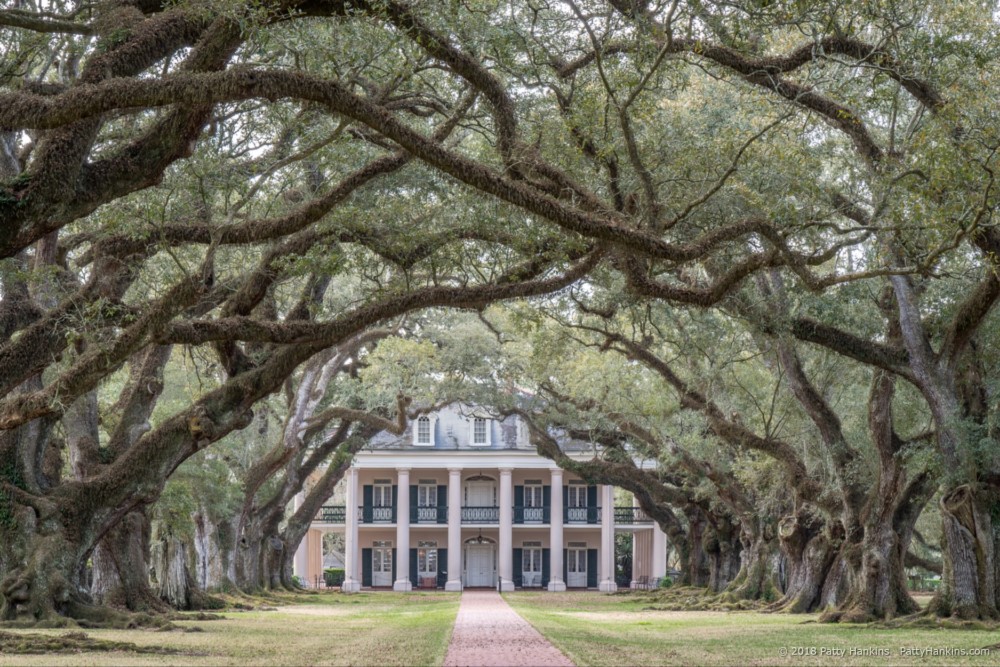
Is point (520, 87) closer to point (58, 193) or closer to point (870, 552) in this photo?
point (58, 193)

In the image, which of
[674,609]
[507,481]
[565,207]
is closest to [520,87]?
[565,207]

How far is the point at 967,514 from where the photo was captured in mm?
17656

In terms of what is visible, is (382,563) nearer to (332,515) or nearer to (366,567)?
(366,567)

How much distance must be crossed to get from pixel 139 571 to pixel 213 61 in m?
12.8

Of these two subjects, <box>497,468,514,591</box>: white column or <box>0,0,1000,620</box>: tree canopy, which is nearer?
<box>0,0,1000,620</box>: tree canopy

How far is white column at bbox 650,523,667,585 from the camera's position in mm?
50281

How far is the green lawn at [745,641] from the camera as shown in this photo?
12.3 metres

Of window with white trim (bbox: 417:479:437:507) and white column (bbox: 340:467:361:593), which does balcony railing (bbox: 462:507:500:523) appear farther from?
white column (bbox: 340:467:361:593)

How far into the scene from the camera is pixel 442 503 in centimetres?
5241

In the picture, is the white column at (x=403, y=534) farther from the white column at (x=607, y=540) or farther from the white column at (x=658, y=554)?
the white column at (x=658, y=554)

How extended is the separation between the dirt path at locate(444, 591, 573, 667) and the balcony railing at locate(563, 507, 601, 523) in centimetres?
2973

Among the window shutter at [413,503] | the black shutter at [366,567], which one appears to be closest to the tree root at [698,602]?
the window shutter at [413,503]

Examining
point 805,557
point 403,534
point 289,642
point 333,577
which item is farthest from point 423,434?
point 289,642

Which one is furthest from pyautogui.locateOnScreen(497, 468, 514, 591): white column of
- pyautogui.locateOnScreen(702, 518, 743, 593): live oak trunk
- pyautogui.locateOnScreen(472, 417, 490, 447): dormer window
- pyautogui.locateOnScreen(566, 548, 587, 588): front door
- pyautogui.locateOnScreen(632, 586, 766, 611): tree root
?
pyautogui.locateOnScreen(702, 518, 743, 593): live oak trunk
